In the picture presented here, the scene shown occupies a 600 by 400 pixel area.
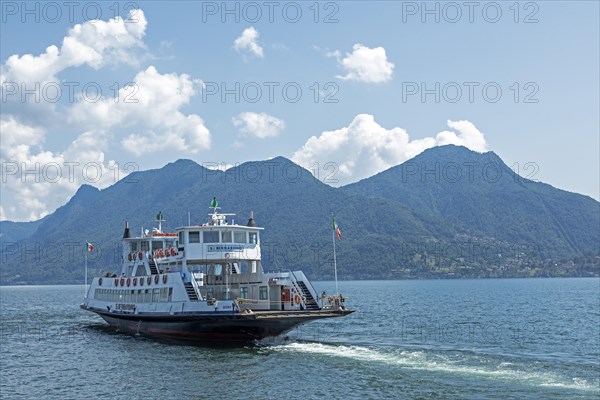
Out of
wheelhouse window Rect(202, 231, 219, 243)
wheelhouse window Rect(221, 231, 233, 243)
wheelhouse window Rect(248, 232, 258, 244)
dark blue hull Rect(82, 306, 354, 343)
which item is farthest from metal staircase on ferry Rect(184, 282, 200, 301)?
wheelhouse window Rect(248, 232, 258, 244)

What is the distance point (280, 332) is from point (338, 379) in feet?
35.0

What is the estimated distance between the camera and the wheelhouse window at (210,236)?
1800 inches

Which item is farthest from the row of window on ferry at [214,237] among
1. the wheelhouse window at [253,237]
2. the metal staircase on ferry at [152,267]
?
the metal staircase on ferry at [152,267]

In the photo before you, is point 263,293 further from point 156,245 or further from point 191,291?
point 156,245

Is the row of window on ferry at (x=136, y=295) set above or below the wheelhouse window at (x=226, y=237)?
below

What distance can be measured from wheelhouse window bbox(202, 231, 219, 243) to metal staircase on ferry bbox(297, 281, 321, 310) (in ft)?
22.3

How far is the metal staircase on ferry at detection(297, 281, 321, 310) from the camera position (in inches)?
1702

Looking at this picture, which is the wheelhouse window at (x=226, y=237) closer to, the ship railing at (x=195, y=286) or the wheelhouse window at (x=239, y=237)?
the wheelhouse window at (x=239, y=237)

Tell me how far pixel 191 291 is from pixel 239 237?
5440 mm

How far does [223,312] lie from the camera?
4044cm

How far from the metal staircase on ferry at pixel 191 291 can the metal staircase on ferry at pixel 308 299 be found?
7.21 meters

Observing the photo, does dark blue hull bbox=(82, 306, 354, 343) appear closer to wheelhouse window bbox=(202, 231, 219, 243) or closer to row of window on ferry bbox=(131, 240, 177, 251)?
wheelhouse window bbox=(202, 231, 219, 243)

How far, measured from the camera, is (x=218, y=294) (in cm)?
4672

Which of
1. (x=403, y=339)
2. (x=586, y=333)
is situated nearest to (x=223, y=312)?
(x=403, y=339)
